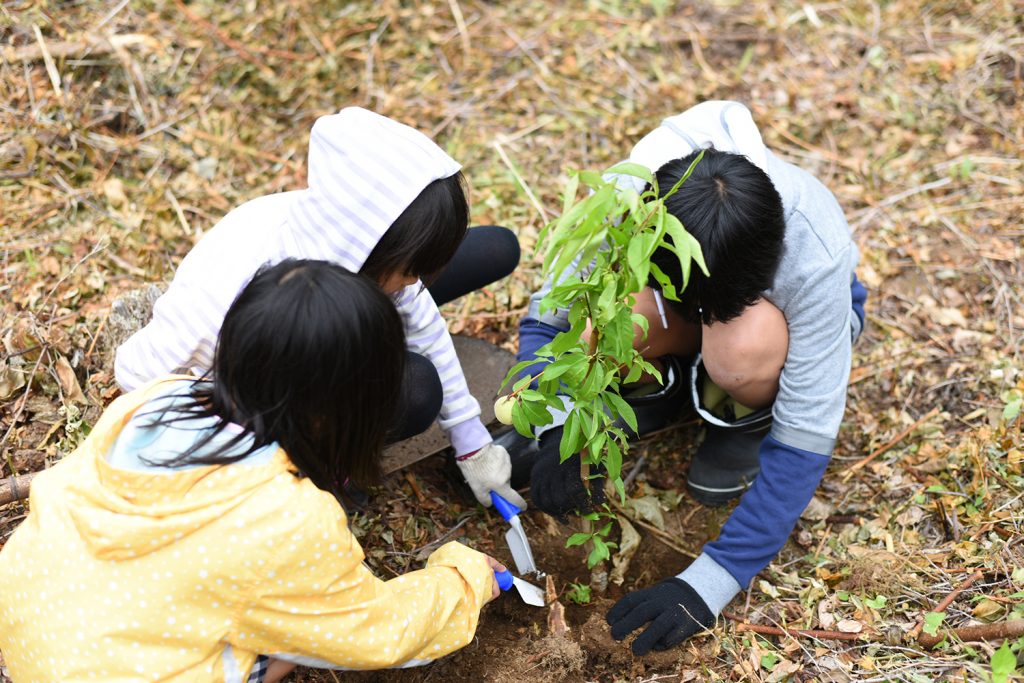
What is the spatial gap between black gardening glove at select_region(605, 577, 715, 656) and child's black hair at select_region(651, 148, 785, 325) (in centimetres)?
68

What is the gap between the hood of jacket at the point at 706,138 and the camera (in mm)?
1998

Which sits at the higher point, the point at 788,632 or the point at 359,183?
the point at 359,183

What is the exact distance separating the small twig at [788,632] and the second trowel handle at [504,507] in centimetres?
58

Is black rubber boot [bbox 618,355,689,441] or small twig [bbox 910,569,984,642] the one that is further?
black rubber boot [bbox 618,355,689,441]

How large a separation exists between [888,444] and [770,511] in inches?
25.3

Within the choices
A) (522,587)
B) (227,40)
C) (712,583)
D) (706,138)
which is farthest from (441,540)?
(227,40)

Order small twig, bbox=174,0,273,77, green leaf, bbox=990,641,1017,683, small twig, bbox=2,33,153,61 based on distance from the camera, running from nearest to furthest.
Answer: green leaf, bbox=990,641,1017,683 → small twig, bbox=2,33,153,61 → small twig, bbox=174,0,273,77

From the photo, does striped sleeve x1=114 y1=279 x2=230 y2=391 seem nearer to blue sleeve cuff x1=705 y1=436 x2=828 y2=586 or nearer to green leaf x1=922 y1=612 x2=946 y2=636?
blue sleeve cuff x1=705 y1=436 x2=828 y2=586

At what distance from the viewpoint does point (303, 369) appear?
4.30 feet

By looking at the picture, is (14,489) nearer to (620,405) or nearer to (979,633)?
(620,405)

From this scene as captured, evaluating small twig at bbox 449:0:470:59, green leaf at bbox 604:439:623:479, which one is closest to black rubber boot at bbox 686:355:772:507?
green leaf at bbox 604:439:623:479

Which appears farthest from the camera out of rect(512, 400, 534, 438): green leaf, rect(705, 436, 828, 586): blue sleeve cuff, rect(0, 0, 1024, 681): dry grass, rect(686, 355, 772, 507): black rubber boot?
rect(686, 355, 772, 507): black rubber boot

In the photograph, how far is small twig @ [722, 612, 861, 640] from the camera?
194 cm

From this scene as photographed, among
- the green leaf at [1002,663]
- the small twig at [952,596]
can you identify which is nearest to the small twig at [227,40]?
the small twig at [952,596]
